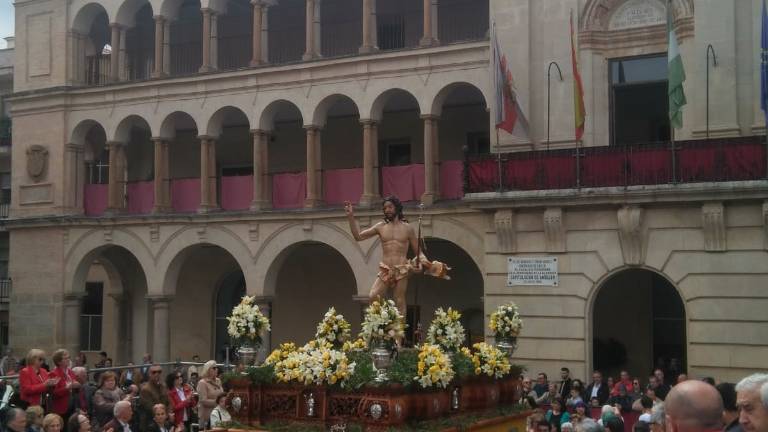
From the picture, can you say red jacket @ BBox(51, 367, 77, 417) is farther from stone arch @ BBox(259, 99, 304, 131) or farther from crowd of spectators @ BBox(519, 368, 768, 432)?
stone arch @ BBox(259, 99, 304, 131)

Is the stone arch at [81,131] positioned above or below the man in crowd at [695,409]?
above

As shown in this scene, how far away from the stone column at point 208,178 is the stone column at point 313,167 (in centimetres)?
354

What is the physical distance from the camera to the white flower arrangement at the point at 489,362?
14414mm

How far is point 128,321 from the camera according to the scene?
3525cm

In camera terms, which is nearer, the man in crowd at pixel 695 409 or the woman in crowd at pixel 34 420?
the man in crowd at pixel 695 409

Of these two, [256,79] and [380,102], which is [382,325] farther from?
[256,79]

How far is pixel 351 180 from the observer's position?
28234 mm

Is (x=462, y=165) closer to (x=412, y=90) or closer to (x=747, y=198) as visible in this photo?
(x=412, y=90)

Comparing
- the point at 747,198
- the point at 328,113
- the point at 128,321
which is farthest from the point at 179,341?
the point at 747,198

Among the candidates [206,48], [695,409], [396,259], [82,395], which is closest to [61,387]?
[82,395]

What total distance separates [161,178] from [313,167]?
5.66 meters

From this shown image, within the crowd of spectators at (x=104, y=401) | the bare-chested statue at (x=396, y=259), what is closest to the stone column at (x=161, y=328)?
the crowd of spectators at (x=104, y=401)

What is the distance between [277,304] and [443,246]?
6.50 meters

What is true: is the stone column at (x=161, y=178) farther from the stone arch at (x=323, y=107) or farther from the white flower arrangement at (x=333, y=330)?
the white flower arrangement at (x=333, y=330)
